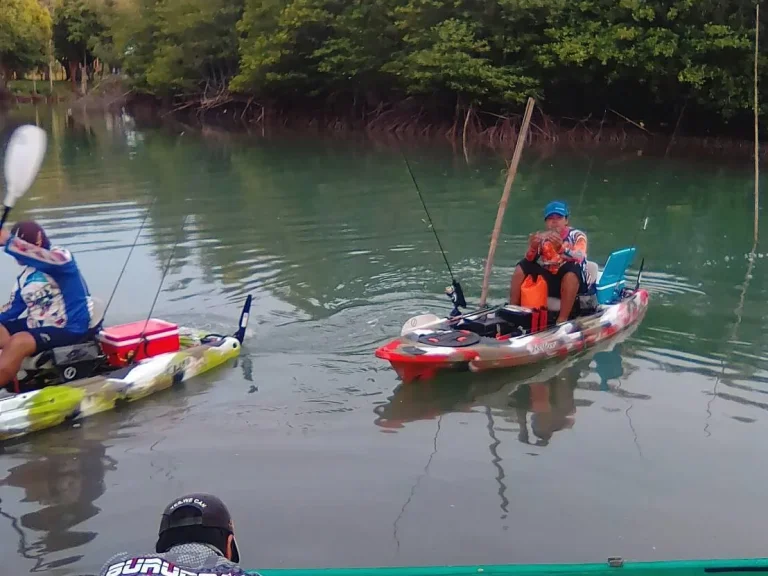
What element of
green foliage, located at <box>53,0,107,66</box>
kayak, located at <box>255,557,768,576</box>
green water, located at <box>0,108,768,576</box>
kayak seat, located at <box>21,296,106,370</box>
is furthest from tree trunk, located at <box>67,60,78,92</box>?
kayak, located at <box>255,557,768,576</box>

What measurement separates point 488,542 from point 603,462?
1.33 meters

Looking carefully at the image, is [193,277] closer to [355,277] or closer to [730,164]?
[355,277]

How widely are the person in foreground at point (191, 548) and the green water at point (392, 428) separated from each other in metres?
2.27

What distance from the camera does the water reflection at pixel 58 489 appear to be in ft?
16.1

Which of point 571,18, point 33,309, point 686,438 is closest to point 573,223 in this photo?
point 686,438

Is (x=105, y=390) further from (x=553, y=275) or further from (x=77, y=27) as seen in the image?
(x=77, y=27)

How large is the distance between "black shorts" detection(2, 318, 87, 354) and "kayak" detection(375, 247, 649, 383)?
2267 millimetres

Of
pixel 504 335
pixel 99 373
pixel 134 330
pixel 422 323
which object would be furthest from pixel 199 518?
pixel 504 335

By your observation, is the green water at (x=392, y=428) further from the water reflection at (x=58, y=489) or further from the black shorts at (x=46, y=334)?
the black shorts at (x=46, y=334)

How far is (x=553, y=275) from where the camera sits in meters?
8.08

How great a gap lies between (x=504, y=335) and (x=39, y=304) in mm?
3698

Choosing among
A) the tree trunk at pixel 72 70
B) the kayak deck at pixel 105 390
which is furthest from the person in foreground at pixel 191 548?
the tree trunk at pixel 72 70

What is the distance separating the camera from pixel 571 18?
25.2 meters

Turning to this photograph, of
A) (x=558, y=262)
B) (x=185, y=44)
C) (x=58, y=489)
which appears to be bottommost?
(x=58, y=489)
